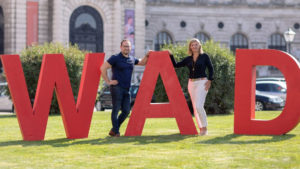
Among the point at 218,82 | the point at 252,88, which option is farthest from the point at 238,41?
the point at 252,88

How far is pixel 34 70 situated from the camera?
22500mm

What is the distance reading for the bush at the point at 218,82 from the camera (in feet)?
69.9

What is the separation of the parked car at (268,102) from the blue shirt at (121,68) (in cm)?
1338

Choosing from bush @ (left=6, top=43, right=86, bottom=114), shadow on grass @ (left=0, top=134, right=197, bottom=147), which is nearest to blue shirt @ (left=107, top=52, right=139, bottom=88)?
shadow on grass @ (left=0, top=134, right=197, bottom=147)

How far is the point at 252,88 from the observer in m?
12.0

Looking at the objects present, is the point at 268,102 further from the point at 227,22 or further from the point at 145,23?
the point at 227,22

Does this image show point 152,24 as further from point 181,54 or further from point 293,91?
point 293,91

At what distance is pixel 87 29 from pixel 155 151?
34.4 meters

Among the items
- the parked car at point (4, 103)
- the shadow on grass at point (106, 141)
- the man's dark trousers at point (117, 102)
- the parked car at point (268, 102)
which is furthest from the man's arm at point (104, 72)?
the parked car at point (4, 103)

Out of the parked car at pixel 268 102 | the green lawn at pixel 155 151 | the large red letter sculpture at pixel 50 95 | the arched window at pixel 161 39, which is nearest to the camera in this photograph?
the green lawn at pixel 155 151

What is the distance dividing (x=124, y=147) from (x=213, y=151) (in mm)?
1597

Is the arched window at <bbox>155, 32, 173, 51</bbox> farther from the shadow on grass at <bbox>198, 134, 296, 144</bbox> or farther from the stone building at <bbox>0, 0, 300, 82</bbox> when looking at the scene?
the shadow on grass at <bbox>198, 134, 296, 144</bbox>

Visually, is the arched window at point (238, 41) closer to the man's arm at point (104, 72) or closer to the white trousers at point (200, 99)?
the white trousers at point (200, 99)

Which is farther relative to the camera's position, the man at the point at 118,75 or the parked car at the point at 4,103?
the parked car at the point at 4,103
